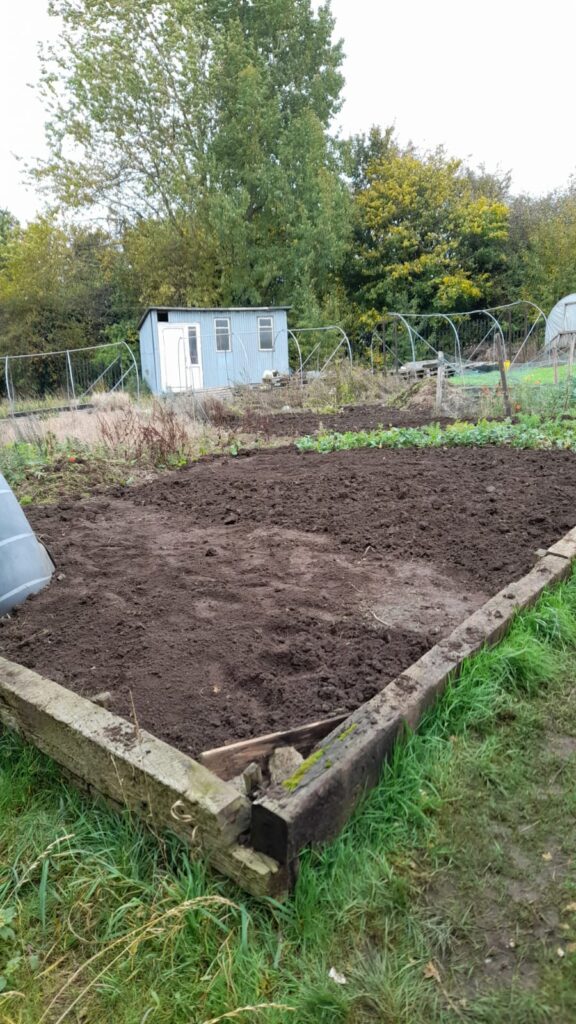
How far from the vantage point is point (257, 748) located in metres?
1.92

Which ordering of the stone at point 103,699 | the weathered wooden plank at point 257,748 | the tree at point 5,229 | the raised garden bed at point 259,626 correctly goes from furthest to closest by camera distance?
the tree at point 5,229 < the stone at point 103,699 < the weathered wooden plank at point 257,748 < the raised garden bed at point 259,626

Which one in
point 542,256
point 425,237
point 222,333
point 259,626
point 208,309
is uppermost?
point 425,237

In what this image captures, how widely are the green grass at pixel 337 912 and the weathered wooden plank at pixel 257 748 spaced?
0.81ft

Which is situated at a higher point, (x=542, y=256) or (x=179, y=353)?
(x=542, y=256)

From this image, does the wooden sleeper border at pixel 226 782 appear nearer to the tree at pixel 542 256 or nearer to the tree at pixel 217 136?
the tree at pixel 217 136

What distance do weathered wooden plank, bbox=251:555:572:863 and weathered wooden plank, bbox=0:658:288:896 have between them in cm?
7

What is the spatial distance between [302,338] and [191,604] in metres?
22.4

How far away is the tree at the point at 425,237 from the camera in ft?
84.3

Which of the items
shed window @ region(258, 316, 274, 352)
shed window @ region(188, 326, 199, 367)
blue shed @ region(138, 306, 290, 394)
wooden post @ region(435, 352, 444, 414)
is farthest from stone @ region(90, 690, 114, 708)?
shed window @ region(258, 316, 274, 352)

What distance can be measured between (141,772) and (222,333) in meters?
20.7

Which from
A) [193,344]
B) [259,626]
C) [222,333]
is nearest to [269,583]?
[259,626]

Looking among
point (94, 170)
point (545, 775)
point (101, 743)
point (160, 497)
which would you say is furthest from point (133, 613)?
point (94, 170)

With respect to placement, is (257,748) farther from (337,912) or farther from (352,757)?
(337,912)

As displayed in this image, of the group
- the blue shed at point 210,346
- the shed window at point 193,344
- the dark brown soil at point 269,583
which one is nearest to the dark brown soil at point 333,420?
the dark brown soil at point 269,583
